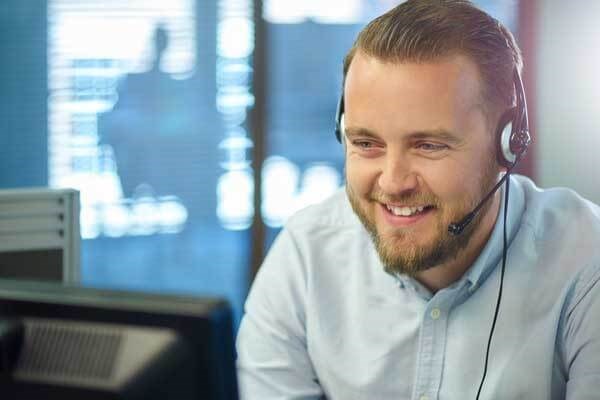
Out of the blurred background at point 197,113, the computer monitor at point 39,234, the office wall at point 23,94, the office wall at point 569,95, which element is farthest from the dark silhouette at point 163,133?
the computer monitor at point 39,234

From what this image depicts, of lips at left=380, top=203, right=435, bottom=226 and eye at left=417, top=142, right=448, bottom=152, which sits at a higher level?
eye at left=417, top=142, right=448, bottom=152

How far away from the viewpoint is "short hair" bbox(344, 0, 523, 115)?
124cm

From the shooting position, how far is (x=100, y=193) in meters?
3.22

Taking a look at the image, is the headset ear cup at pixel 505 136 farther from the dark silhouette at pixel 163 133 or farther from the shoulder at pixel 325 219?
the dark silhouette at pixel 163 133

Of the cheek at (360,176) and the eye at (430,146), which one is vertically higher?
the eye at (430,146)

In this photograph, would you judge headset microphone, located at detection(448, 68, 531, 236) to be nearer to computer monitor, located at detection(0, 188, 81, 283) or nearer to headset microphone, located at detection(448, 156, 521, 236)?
headset microphone, located at detection(448, 156, 521, 236)

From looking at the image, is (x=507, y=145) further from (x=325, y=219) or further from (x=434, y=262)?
(x=325, y=219)

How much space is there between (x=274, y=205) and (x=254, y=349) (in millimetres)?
1924

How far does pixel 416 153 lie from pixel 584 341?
0.35 metres

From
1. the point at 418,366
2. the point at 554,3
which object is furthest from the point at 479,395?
the point at 554,3

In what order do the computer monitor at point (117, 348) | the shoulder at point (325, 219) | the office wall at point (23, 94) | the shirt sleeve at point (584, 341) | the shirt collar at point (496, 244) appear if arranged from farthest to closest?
the office wall at point (23, 94)
the shoulder at point (325, 219)
the shirt collar at point (496, 244)
the shirt sleeve at point (584, 341)
the computer monitor at point (117, 348)

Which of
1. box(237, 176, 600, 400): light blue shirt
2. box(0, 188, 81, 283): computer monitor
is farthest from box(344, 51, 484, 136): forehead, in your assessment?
box(0, 188, 81, 283): computer monitor

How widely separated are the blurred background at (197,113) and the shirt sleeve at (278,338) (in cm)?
184

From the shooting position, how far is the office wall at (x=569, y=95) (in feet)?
10.5
